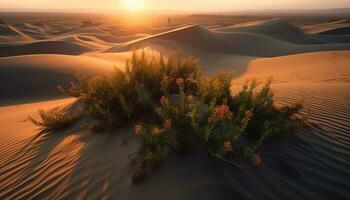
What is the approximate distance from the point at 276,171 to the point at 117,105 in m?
2.53

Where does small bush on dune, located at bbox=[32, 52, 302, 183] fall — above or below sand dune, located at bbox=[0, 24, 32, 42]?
above

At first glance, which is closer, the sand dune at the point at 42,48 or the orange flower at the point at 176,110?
the orange flower at the point at 176,110

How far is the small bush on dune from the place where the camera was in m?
2.94

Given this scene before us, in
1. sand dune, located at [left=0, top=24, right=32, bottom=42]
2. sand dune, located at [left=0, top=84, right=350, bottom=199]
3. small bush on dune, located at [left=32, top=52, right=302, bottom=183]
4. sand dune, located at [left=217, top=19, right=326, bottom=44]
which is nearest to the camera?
sand dune, located at [left=0, top=84, right=350, bottom=199]

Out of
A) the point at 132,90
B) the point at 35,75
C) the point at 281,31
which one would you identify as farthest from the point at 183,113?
the point at 281,31

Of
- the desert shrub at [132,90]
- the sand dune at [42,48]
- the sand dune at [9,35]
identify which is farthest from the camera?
the sand dune at [9,35]

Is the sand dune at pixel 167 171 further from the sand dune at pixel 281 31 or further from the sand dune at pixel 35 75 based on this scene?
the sand dune at pixel 281 31

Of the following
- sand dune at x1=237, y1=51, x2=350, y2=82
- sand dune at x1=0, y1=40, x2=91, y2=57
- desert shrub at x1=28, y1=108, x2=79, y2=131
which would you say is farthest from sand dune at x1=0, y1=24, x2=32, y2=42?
desert shrub at x1=28, y1=108, x2=79, y2=131

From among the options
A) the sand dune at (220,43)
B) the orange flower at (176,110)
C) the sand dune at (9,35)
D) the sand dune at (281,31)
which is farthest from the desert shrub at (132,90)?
the sand dune at (281,31)

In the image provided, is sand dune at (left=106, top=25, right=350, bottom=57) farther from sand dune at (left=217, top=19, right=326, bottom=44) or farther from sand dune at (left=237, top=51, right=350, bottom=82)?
sand dune at (left=217, top=19, right=326, bottom=44)

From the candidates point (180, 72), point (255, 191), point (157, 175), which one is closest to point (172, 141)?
point (157, 175)

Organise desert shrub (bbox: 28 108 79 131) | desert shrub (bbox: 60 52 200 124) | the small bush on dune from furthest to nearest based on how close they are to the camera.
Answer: desert shrub (bbox: 28 108 79 131)
desert shrub (bbox: 60 52 200 124)
the small bush on dune

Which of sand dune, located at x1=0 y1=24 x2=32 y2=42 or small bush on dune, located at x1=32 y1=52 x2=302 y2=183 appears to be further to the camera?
sand dune, located at x1=0 y1=24 x2=32 y2=42

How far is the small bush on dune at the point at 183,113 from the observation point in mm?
2941
